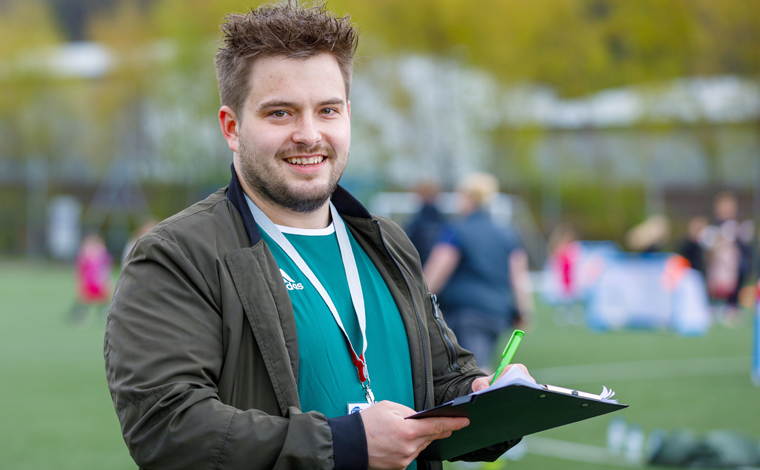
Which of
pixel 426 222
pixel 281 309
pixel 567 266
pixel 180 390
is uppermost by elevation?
pixel 281 309

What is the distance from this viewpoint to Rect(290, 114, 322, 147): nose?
195cm

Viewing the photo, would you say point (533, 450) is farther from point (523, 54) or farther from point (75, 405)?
point (523, 54)

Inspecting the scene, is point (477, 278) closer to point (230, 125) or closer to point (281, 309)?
point (230, 125)

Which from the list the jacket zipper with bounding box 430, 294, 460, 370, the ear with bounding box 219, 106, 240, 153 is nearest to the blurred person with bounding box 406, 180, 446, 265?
the jacket zipper with bounding box 430, 294, 460, 370

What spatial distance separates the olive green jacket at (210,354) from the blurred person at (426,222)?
271 inches

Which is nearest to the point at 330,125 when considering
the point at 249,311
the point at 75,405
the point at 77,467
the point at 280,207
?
the point at 280,207

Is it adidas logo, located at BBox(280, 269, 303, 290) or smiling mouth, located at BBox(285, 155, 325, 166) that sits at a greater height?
smiling mouth, located at BBox(285, 155, 325, 166)

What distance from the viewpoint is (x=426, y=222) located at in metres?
9.19

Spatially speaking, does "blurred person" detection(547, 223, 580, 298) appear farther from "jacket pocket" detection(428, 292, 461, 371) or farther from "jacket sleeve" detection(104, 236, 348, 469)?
"jacket sleeve" detection(104, 236, 348, 469)

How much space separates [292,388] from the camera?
1.80 metres

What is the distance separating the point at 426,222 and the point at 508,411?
24.3ft

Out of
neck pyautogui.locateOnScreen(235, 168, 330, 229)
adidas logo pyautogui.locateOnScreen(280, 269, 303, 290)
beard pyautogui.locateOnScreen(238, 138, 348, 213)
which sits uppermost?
beard pyautogui.locateOnScreen(238, 138, 348, 213)

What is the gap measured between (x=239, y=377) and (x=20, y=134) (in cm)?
4224

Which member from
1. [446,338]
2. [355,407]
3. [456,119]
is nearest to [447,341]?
[446,338]
